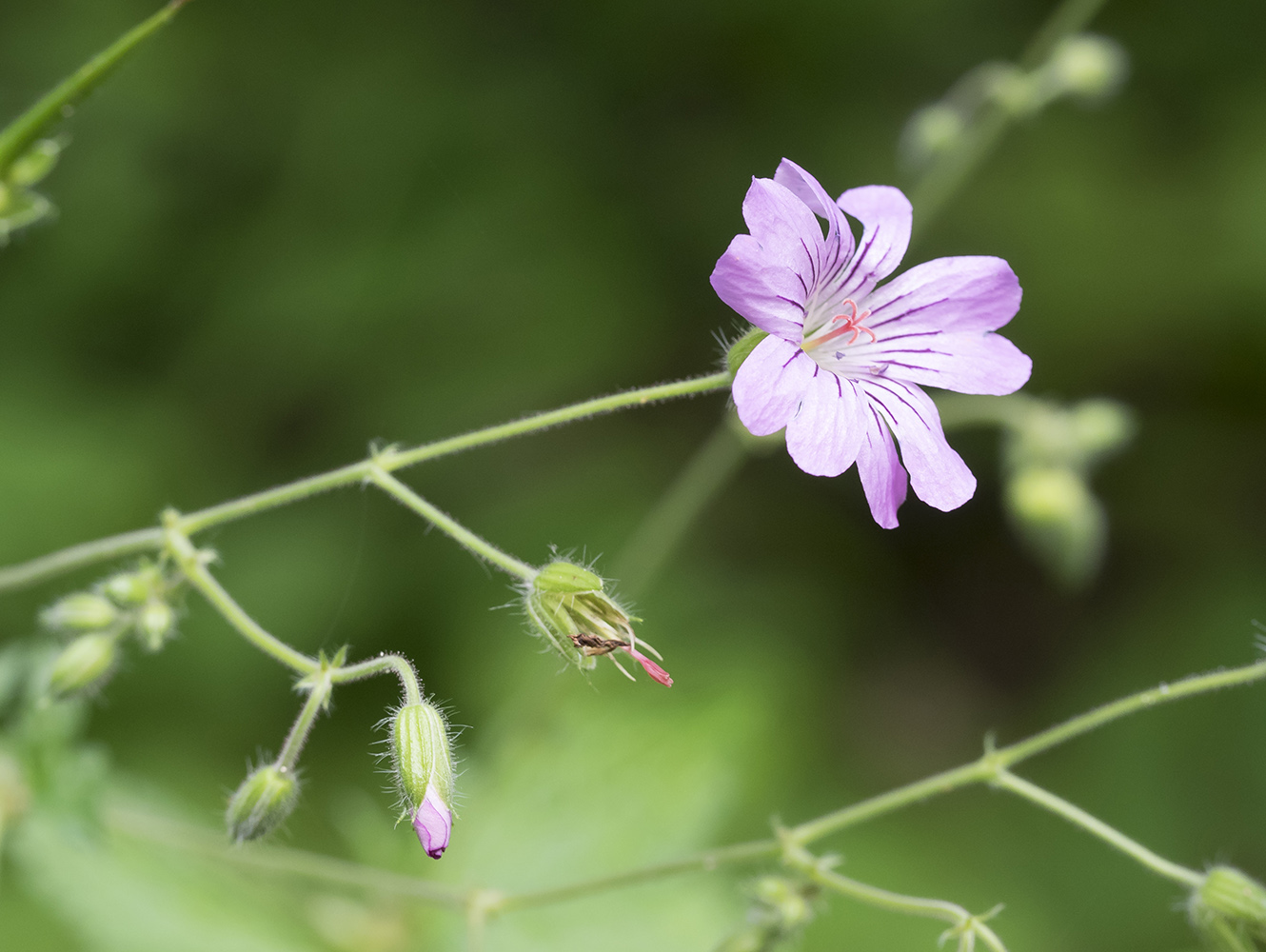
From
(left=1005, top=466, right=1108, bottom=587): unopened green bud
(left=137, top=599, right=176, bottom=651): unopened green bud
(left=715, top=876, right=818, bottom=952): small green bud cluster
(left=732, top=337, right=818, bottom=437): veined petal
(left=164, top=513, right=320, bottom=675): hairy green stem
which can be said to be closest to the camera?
(left=732, top=337, right=818, bottom=437): veined petal

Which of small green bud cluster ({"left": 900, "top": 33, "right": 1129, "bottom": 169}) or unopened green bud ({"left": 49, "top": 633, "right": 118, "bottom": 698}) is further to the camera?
small green bud cluster ({"left": 900, "top": 33, "right": 1129, "bottom": 169})

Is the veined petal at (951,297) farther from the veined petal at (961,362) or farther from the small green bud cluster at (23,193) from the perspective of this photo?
the small green bud cluster at (23,193)

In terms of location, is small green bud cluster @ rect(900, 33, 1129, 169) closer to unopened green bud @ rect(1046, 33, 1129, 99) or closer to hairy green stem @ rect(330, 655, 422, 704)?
unopened green bud @ rect(1046, 33, 1129, 99)

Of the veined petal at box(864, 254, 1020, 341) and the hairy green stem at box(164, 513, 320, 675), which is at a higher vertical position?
the veined petal at box(864, 254, 1020, 341)

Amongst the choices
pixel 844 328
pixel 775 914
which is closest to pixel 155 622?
pixel 775 914

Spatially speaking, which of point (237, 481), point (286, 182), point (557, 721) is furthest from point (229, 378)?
point (557, 721)

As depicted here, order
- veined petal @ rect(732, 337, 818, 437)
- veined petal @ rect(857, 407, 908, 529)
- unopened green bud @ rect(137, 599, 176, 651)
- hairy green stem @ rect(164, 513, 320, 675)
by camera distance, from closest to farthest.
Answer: veined petal @ rect(732, 337, 818, 437) → veined petal @ rect(857, 407, 908, 529) → hairy green stem @ rect(164, 513, 320, 675) → unopened green bud @ rect(137, 599, 176, 651)

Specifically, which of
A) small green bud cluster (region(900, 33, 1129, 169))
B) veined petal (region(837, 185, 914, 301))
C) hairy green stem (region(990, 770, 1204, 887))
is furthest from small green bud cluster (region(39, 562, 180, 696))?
small green bud cluster (region(900, 33, 1129, 169))
